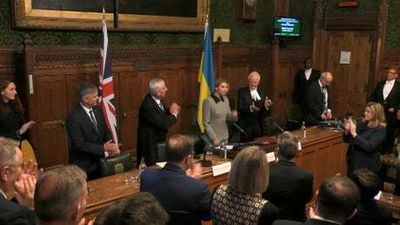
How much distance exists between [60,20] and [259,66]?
4420 millimetres

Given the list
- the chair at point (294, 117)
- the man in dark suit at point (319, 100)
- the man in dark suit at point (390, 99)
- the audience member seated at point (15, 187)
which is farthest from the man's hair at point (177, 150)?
the man in dark suit at point (390, 99)

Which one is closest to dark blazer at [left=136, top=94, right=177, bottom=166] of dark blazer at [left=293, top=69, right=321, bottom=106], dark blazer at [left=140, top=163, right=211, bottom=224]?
dark blazer at [left=140, top=163, right=211, bottom=224]

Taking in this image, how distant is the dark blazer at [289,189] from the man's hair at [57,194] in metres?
1.63

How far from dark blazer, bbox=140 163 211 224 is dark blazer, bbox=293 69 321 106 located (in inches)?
265

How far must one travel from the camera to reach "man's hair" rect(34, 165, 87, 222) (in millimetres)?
A: 1840

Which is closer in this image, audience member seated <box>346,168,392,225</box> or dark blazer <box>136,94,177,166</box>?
audience member seated <box>346,168,392,225</box>

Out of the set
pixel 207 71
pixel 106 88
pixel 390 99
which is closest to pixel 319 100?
pixel 390 99

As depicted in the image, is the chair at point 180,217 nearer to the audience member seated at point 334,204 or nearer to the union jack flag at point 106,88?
the audience member seated at point 334,204

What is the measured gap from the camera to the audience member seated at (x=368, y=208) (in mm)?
2777

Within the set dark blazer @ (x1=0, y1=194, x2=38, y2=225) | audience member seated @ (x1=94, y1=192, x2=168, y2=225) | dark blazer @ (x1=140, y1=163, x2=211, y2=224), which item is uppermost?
audience member seated @ (x1=94, y1=192, x2=168, y2=225)

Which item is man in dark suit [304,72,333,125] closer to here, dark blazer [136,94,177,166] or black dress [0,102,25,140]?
dark blazer [136,94,177,166]

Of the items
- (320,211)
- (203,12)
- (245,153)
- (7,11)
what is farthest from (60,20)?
(320,211)

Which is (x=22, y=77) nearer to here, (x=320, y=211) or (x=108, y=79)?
(x=108, y=79)

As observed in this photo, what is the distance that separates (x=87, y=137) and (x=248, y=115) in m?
2.93
